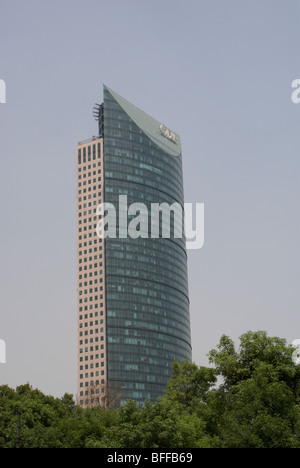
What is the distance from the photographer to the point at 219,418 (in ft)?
232

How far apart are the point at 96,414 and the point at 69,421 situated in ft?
13.6

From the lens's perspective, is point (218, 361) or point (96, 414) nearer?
point (218, 361)

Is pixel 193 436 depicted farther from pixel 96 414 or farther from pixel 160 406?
pixel 96 414

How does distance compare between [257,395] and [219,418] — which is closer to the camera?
[257,395]

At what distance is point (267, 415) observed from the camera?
57.0 m

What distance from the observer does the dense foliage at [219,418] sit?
5738cm

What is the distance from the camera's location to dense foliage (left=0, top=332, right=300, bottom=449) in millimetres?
57375
